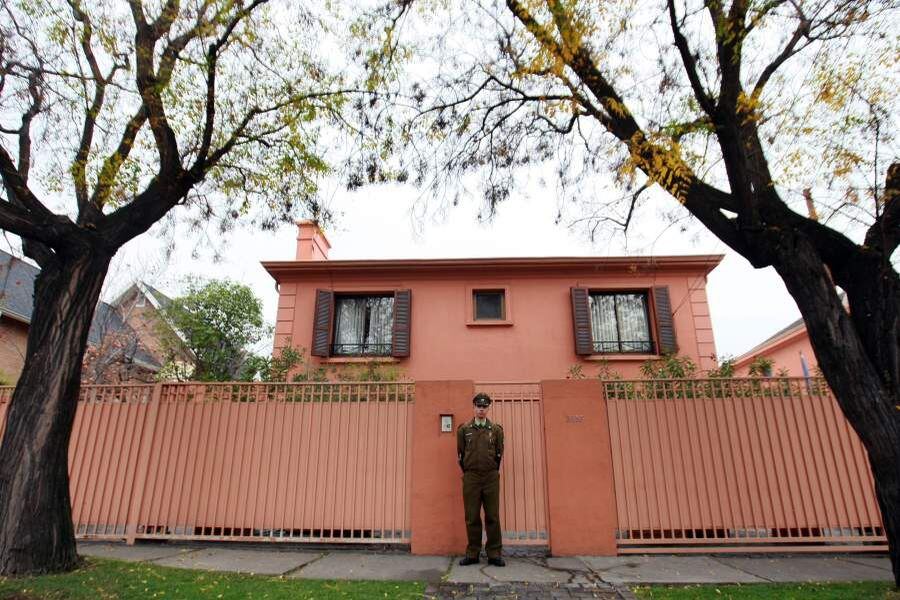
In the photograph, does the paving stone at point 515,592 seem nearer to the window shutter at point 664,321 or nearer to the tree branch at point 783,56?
the tree branch at point 783,56

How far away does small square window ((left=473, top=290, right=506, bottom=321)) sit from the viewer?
411 inches

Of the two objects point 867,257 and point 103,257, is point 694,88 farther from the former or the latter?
point 103,257

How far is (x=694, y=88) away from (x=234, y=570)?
6741 mm

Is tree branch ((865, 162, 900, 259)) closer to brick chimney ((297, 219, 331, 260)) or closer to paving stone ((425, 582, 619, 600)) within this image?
paving stone ((425, 582, 619, 600))

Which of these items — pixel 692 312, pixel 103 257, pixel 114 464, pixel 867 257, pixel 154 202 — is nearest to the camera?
pixel 867 257

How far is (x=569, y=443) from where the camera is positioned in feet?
18.2

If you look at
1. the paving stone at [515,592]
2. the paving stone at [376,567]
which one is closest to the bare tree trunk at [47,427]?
the paving stone at [376,567]

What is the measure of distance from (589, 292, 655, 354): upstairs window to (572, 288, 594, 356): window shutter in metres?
0.22

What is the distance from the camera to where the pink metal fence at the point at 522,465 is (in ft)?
17.8

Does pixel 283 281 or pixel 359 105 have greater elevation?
pixel 359 105

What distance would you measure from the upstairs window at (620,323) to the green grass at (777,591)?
5.87 metres

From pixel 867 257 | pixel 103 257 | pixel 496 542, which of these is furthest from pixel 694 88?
pixel 103 257

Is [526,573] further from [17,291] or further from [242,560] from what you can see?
[17,291]

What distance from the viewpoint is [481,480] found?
5129 millimetres
